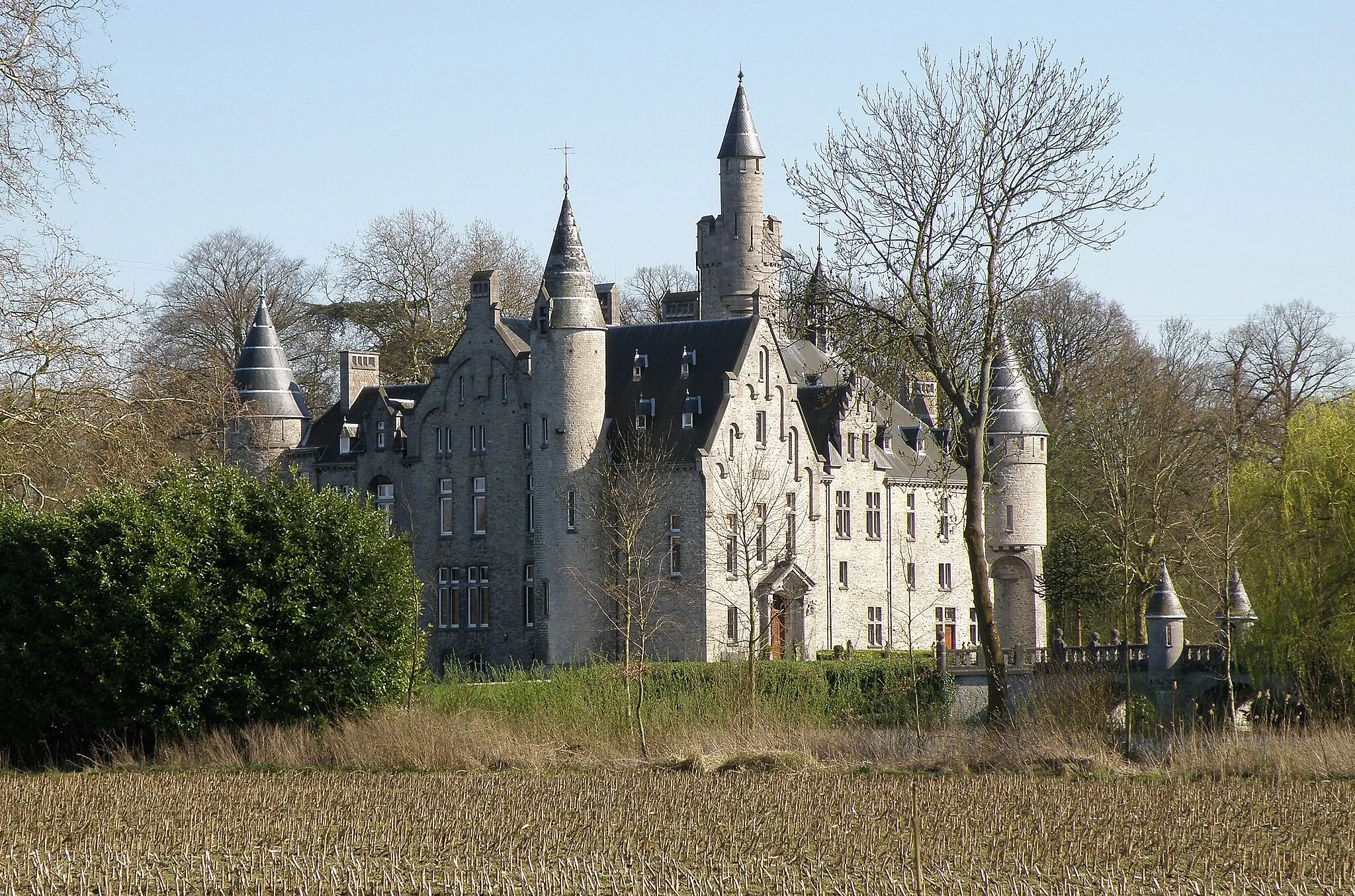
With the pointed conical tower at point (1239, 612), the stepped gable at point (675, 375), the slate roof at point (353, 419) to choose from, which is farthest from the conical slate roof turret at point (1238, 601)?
the slate roof at point (353, 419)

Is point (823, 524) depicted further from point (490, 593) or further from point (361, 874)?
point (361, 874)

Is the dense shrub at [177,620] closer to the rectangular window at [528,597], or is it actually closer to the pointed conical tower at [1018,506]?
the rectangular window at [528,597]

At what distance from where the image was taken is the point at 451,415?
5338 cm

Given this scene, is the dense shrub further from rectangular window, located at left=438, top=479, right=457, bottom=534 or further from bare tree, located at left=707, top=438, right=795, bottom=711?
rectangular window, located at left=438, top=479, right=457, bottom=534

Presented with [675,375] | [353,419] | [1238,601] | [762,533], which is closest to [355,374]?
[353,419]

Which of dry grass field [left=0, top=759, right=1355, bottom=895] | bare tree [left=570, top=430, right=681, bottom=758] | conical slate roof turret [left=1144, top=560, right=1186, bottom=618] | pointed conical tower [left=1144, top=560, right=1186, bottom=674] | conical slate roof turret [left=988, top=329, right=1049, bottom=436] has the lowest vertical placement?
dry grass field [left=0, top=759, right=1355, bottom=895]

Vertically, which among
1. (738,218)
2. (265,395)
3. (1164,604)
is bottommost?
(1164,604)

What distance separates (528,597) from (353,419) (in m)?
9.88

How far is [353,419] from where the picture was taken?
2240 inches

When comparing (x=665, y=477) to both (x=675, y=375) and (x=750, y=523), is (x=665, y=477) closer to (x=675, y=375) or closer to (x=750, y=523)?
(x=750, y=523)

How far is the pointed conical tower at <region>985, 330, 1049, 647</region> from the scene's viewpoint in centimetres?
5425

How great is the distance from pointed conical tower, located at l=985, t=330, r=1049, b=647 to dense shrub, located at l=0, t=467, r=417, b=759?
32722mm

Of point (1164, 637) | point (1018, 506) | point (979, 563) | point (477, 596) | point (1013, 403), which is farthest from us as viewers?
point (1018, 506)

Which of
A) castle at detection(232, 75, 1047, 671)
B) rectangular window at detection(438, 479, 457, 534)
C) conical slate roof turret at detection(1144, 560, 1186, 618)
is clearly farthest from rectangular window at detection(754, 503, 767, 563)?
conical slate roof turret at detection(1144, 560, 1186, 618)
